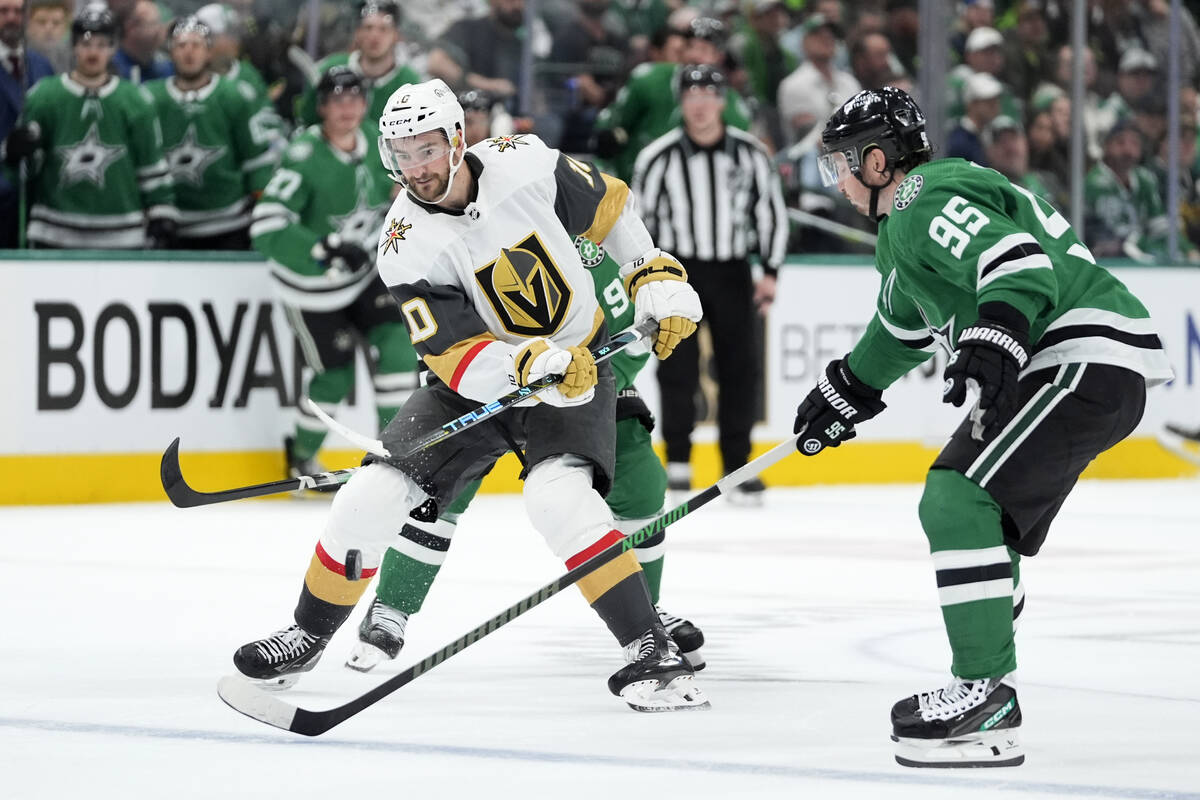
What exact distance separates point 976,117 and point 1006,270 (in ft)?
19.9

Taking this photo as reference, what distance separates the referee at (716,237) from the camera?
7090 millimetres

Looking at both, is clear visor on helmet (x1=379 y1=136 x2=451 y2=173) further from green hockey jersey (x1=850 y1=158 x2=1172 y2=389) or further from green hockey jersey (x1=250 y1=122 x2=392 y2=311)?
green hockey jersey (x1=250 y1=122 x2=392 y2=311)

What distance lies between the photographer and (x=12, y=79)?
6887 mm

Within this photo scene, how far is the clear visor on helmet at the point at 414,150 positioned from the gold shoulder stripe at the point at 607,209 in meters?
0.37

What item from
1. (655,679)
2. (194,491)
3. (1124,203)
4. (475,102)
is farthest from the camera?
(1124,203)

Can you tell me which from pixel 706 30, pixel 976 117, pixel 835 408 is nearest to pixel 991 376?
pixel 835 408

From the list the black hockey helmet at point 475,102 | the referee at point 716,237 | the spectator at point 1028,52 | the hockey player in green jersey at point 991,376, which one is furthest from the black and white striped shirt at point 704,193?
the hockey player in green jersey at point 991,376

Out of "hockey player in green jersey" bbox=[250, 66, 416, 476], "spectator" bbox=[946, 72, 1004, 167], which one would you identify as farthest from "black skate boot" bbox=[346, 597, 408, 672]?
"spectator" bbox=[946, 72, 1004, 167]

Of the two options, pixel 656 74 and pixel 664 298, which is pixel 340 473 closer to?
pixel 664 298

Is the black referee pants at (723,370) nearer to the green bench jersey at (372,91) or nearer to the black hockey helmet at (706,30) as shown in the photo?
the black hockey helmet at (706,30)

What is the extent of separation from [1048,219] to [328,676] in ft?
5.17

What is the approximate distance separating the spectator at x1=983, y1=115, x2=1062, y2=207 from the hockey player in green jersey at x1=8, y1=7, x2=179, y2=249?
12.2 feet

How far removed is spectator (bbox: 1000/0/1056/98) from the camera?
8.90 m

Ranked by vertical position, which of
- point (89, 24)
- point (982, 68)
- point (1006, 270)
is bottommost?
point (982, 68)
